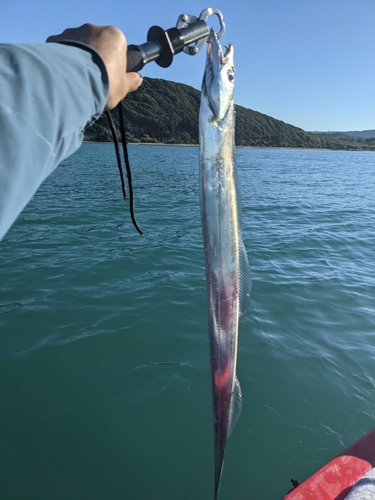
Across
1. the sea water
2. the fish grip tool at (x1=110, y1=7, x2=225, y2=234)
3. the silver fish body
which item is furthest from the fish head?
the sea water

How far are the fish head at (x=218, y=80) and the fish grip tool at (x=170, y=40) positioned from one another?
11.5 inches

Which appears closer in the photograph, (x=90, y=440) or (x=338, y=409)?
(x=90, y=440)

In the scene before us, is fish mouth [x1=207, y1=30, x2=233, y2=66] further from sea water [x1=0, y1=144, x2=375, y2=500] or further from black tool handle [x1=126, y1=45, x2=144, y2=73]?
sea water [x1=0, y1=144, x2=375, y2=500]

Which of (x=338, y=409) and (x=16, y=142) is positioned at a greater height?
(x=16, y=142)

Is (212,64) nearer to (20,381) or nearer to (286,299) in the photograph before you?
(20,381)

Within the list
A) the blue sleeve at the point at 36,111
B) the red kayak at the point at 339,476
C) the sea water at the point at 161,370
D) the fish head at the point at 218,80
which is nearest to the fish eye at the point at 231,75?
the fish head at the point at 218,80

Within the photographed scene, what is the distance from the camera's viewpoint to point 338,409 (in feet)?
13.9

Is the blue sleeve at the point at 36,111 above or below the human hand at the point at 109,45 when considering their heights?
below

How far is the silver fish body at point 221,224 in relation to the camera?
1.66 metres

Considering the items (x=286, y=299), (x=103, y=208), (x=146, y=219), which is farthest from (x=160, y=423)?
(x=103, y=208)

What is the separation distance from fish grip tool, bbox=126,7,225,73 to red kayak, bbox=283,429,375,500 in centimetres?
327

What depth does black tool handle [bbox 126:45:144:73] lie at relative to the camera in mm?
1590

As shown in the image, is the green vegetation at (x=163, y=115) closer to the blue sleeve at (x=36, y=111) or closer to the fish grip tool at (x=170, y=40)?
the fish grip tool at (x=170, y=40)

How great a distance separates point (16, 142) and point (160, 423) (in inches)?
151
